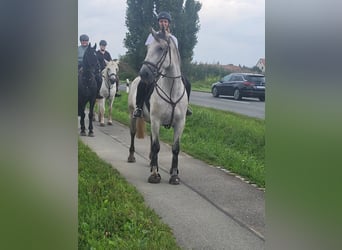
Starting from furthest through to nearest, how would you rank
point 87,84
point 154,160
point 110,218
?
point 154,160 < point 87,84 < point 110,218

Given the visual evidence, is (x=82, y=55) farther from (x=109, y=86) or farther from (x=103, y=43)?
(x=109, y=86)

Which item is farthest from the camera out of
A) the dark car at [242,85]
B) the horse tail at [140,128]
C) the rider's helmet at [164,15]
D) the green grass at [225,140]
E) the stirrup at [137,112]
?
the stirrup at [137,112]

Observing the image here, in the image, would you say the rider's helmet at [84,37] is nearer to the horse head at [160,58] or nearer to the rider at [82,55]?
the rider at [82,55]

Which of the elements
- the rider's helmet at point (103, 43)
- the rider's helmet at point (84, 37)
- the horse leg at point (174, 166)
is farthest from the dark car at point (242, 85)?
the rider's helmet at point (84, 37)

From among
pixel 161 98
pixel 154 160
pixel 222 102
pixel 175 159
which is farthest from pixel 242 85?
pixel 161 98

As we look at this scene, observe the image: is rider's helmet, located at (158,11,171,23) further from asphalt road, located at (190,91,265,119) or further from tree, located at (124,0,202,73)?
asphalt road, located at (190,91,265,119)

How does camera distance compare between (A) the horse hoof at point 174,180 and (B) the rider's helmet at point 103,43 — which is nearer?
(B) the rider's helmet at point 103,43

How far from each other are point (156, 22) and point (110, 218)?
1.35m

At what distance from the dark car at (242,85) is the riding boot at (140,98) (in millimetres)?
651

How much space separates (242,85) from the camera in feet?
9.22

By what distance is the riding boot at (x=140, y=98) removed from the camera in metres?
3.42

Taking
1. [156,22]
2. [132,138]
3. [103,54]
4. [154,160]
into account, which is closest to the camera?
[103,54]

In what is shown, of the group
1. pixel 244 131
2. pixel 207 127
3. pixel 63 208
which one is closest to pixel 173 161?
pixel 207 127

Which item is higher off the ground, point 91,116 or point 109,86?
point 109,86
